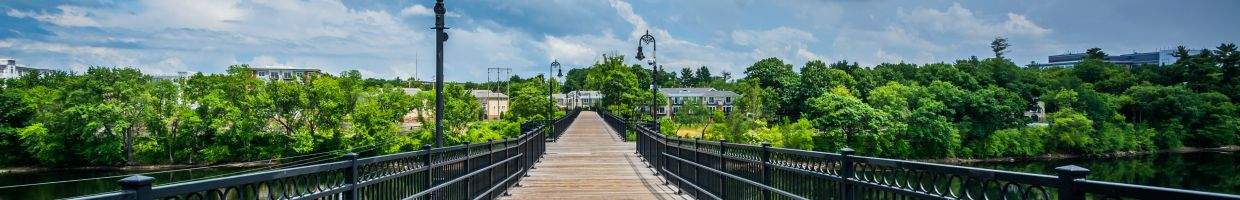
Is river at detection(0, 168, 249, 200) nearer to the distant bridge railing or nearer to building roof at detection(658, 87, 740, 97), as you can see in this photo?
the distant bridge railing

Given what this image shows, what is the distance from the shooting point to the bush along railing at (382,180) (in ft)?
12.3

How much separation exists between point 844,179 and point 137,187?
4.50 m

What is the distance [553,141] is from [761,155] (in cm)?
2127

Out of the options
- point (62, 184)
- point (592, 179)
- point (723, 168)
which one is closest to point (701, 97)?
point (62, 184)

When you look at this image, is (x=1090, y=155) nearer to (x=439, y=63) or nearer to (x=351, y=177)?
(x=439, y=63)

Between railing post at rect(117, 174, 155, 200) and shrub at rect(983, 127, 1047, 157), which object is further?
shrub at rect(983, 127, 1047, 157)

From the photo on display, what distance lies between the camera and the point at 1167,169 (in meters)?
57.2

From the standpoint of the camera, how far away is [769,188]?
8055mm

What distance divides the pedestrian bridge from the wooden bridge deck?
20 mm

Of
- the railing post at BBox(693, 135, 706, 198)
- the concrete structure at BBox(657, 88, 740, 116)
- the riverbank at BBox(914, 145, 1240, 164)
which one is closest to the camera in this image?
the railing post at BBox(693, 135, 706, 198)

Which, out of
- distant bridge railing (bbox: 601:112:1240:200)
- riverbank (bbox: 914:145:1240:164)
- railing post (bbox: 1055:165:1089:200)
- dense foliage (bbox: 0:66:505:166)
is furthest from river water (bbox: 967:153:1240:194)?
railing post (bbox: 1055:165:1089:200)

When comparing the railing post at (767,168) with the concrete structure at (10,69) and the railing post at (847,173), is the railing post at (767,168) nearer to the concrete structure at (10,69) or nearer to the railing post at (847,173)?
the railing post at (847,173)

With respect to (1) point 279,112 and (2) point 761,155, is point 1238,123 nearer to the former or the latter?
(1) point 279,112

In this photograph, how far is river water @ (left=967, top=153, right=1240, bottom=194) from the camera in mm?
49875
